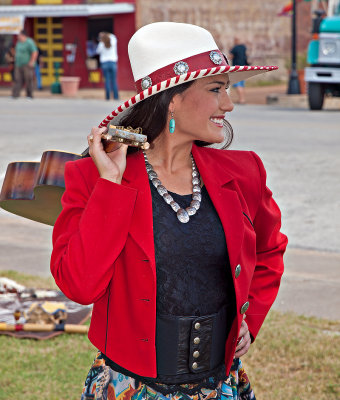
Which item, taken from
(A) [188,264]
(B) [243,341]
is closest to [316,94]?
(B) [243,341]

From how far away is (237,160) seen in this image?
8.78 ft

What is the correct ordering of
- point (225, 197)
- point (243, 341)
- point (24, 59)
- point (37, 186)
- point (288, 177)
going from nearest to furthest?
1. point (225, 197)
2. point (243, 341)
3. point (37, 186)
4. point (288, 177)
5. point (24, 59)

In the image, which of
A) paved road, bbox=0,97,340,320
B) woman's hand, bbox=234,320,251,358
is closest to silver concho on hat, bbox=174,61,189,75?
woman's hand, bbox=234,320,251,358

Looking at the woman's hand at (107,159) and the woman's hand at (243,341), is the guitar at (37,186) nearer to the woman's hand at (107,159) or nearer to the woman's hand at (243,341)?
the woman's hand at (107,159)

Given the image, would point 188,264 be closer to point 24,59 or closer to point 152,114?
point 152,114

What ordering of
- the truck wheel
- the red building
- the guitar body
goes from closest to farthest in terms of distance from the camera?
the guitar body, the truck wheel, the red building

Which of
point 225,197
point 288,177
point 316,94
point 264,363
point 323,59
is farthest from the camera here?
point 316,94

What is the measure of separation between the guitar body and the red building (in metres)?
30.3

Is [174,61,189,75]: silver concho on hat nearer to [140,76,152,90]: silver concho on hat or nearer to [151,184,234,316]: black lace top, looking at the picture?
[140,76,152,90]: silver concho on hat

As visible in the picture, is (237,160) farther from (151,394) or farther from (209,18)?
(209,18)

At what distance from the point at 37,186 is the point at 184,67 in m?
0.84

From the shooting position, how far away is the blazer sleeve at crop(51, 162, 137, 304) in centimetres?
230

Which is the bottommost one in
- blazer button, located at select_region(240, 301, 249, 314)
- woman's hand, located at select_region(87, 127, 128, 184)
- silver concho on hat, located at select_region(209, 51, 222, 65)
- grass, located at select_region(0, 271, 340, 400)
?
grass, located at select_region(0, 271, 340, 400)

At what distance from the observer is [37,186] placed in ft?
9.71
